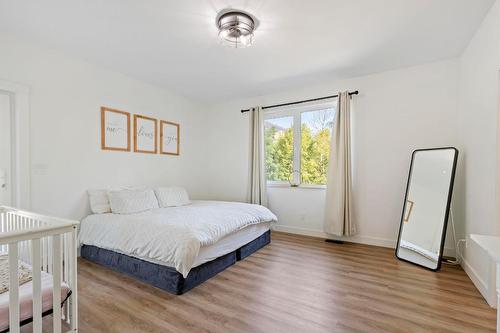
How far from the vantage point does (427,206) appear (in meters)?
2.81

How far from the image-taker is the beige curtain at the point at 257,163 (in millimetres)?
4172

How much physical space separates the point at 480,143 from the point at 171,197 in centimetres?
370

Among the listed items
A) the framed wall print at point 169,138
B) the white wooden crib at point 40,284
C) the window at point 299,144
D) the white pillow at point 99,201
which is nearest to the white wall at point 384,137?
the window at point 299,144

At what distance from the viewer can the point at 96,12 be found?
2088mm

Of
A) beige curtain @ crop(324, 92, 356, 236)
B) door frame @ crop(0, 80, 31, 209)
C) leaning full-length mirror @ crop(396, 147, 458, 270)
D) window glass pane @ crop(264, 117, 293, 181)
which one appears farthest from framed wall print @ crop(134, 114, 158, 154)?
leaning full-length mirror @ crop(396, 147, 458, 270)

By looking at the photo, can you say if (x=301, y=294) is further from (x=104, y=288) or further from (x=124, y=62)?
(x=124, y=62)

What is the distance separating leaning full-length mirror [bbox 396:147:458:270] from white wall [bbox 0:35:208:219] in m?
3.71

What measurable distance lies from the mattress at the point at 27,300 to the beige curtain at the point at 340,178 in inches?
123

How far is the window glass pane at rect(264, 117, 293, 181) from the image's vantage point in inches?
165

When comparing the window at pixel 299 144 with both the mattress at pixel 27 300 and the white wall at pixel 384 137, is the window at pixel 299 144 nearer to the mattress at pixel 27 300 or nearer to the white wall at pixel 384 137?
the white wall at pixel 384 137

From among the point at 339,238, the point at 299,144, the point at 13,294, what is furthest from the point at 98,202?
the point at 339,238

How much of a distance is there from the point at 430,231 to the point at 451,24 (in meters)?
2.14

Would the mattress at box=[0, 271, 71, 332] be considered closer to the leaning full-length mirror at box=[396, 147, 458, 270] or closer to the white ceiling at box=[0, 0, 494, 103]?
the white ceiling at box=[0, 0, 494, 103]

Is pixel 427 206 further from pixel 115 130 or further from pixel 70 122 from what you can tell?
pixel 70 122
